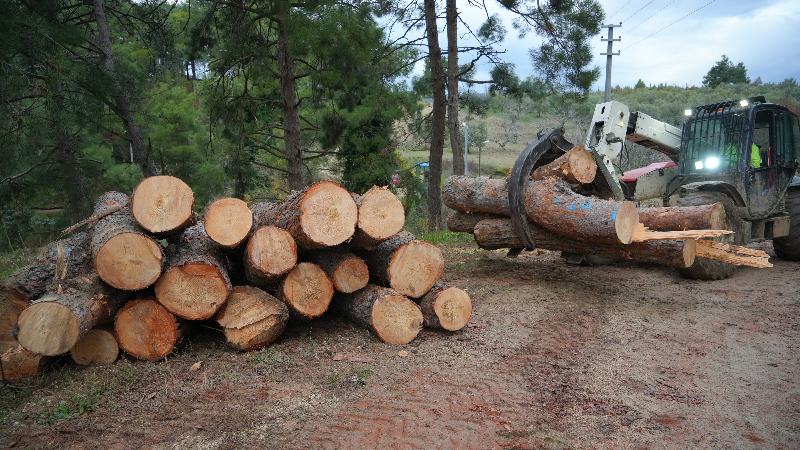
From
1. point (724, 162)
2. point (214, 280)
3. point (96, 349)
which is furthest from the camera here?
point (724, 162)

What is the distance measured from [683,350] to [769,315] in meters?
1.73

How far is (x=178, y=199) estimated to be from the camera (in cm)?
421

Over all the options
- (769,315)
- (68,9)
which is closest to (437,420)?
(769,315)

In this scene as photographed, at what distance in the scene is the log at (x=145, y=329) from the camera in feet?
13.1

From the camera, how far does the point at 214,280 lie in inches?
162

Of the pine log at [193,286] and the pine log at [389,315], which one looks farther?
the pine log at [389,315]

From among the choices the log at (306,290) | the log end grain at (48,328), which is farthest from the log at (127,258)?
the log at (306,290)

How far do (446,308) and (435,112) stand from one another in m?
7.06

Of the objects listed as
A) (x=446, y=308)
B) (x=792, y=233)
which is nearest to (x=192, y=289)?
(x=446, y=308)

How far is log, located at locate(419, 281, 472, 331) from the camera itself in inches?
181

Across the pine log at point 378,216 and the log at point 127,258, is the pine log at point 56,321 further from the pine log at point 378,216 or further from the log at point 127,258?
the pine log at point 378,216

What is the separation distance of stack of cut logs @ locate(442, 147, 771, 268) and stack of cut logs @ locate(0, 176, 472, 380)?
1776mm

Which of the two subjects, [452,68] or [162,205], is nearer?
[162,205]

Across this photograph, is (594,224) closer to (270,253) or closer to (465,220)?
(465,220)
